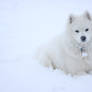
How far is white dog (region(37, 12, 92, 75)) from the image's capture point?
183 inches

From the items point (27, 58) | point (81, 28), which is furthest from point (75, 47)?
point (27, 58)

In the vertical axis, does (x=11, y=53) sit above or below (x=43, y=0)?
below

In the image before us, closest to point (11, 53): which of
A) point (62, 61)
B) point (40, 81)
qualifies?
point (62, 61)

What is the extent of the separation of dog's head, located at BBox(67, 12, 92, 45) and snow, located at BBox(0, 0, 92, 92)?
778 mm

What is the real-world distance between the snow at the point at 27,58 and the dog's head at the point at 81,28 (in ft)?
2.55

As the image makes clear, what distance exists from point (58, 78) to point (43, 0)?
45.7 ft

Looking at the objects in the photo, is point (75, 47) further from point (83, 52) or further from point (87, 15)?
point (87, 15)

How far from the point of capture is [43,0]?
58.5ft

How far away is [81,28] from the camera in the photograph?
4645 mm

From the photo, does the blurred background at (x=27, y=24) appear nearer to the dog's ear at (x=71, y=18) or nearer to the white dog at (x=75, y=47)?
the white dog at (x=75, y=47)

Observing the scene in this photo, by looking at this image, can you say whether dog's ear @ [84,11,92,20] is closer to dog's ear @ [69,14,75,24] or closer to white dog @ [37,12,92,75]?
white dog @ [37,12,92,75]

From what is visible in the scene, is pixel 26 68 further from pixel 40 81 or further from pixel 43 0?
pixel 43 0

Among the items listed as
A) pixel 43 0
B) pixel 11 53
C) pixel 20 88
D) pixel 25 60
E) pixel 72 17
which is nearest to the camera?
pixel 20 88

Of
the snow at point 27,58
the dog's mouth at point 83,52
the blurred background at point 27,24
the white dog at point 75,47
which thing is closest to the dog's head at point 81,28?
the white dog at point 75,47
